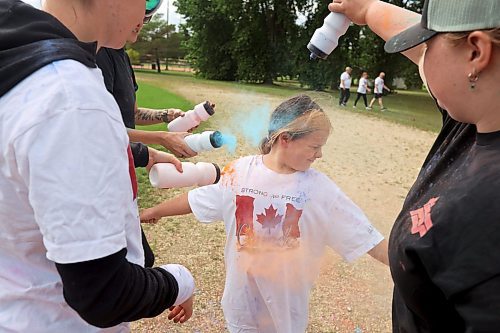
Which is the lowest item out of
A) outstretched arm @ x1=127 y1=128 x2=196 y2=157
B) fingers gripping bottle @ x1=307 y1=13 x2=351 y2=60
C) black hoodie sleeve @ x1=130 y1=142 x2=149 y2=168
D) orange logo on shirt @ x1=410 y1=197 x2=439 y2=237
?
outstretched arm @ x1=127 y1=128 x2=196 y2=157

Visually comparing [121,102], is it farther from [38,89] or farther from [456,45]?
[456,45]

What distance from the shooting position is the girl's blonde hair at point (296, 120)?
2.50m

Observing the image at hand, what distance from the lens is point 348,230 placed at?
238 cm

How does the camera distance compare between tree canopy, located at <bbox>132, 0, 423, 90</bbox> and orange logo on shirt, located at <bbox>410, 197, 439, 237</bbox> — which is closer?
orange logo on shirt, located at <bbox>410, 197, 439, 237</bbox>

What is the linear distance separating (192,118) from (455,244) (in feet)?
8.02

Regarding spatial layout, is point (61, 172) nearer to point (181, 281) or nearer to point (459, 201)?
point (181, 281)

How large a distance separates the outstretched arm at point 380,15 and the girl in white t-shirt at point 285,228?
528 mm

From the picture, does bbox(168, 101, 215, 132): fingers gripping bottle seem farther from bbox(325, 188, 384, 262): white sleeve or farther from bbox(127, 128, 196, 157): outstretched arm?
bbox(325, 188, 384, 262): white sleeve

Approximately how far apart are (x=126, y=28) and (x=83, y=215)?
22.3 inches

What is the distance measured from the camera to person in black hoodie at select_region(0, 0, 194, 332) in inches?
38.3

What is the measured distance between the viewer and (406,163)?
9.30 metres

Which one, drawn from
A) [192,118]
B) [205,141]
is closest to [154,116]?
[192,118]

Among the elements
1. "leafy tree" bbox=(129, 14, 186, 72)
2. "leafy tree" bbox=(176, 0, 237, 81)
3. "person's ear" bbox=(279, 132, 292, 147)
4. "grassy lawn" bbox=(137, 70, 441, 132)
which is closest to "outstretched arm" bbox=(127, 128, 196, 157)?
"person's ear" bbox=(279, 132, 292, 147)

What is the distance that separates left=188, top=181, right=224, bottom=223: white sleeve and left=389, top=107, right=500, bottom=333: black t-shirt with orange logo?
1276 mm
